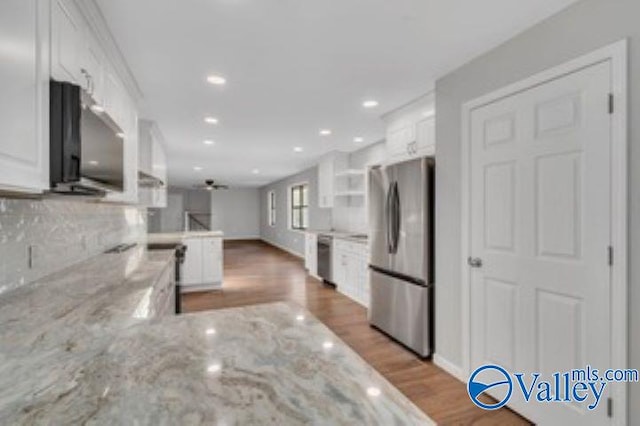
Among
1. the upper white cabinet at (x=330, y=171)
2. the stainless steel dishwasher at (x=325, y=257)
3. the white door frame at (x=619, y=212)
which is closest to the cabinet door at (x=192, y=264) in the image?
the stainless steel dishwasher at (x=325, y=257)

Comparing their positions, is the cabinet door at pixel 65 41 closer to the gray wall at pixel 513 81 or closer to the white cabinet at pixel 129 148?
the white cabinet at pixel 129 148

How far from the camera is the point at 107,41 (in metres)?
2.07

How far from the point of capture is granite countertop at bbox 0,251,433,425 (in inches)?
24.1

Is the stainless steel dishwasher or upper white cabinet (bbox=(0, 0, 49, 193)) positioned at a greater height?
upper white cabinet (bbox=(0, 0, 49, 193))

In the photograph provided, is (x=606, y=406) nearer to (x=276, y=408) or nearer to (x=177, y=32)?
(x=276, y=408)

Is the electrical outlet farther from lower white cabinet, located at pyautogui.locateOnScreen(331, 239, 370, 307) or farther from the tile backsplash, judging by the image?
lower white cabinet, located at pyautogui.locateOnScreen(331, 239, 370, 307)

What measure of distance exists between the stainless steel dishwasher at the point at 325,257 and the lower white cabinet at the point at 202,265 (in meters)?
1.81

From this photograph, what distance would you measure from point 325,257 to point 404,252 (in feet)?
9.16

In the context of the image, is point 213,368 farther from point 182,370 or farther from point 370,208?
point 370,208

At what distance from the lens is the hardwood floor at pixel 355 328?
2.15 metres

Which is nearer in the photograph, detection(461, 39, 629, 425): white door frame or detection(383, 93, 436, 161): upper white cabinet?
detection(461, 39, 629, 425): white door frame

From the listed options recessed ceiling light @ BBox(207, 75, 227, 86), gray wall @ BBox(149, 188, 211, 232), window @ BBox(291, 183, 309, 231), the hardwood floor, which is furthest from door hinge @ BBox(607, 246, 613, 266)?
gray wall @ BBox(149, 188, 211, 232)

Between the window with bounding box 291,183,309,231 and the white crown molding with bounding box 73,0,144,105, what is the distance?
6.39 m

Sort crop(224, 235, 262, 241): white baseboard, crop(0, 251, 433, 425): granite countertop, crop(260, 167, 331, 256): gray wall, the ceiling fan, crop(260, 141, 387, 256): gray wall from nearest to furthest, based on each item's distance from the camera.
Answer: crop(0, 251, 433, 425): granite countertop → crop(260, 141, 387, 256): gray wall → crop(260, 167, 331, 256): gray wall → the ceiling fan → crop(224, 235, 262, 241): white baseboard
